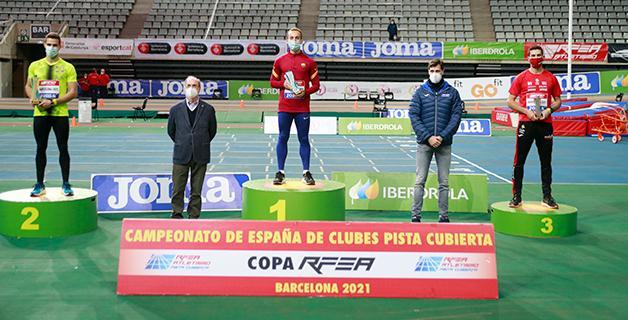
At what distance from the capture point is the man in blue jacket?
289 inches

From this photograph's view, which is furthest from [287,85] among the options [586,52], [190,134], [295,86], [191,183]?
[586,52]

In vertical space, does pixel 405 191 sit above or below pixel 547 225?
above

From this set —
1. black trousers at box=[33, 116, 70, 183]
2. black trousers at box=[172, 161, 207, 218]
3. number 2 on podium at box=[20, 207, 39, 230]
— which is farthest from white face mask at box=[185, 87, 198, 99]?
number 2 on podium at box=[20, 207, 39, 230]

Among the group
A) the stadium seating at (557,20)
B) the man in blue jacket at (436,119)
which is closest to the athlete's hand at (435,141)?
the man in blue jacket at (436,119)

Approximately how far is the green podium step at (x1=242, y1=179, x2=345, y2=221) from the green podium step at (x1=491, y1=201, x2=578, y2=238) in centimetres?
198

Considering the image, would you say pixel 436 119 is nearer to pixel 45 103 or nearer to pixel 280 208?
pixel 280 208

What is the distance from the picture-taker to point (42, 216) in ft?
23.7

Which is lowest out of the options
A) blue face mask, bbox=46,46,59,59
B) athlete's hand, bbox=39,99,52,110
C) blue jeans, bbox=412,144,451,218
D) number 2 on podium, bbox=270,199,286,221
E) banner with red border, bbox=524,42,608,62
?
number 2 on podium, bbox=270,199,286,221

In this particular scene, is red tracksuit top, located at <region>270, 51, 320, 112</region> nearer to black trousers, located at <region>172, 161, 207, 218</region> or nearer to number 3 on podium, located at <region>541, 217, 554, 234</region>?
black trousers, located at <region>172, 161, 207, 218</region>

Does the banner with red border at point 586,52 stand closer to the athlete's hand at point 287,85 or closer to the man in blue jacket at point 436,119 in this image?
the man in blue jacket at point 436,119

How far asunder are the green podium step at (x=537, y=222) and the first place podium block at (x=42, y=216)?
490cm

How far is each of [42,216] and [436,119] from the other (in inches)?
178

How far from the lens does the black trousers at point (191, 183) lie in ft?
24.8

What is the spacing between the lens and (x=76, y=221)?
7.44 metres
